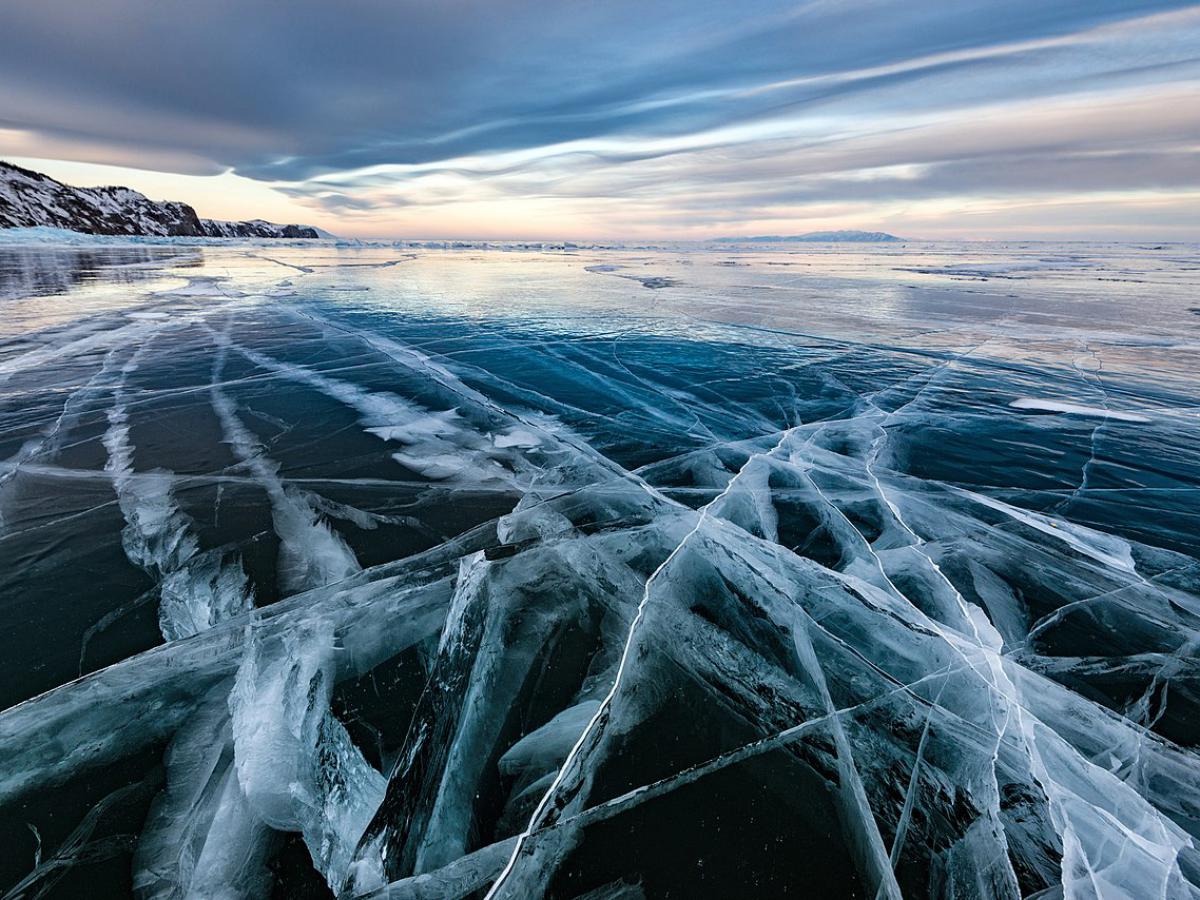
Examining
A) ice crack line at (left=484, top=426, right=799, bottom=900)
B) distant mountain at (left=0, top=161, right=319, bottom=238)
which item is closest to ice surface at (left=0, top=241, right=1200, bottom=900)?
ice crack line at (left=484, top=426, right=799, bottom=900)

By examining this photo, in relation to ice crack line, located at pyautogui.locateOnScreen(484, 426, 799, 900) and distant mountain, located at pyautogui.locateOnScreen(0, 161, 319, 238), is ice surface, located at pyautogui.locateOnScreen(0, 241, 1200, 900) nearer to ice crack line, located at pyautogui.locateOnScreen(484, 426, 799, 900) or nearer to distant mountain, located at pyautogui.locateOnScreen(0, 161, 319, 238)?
ice crack line, located at pyautogui.locateOnScreen(484, 426, 799, 900)

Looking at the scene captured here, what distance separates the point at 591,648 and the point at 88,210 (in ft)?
360

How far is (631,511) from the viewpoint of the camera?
370 cm

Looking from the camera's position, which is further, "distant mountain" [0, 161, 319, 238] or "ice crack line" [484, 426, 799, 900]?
"distant mountain" [0, 161, 319, 238]

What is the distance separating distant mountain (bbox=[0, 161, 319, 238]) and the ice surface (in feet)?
259

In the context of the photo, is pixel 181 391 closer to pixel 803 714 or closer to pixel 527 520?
pixel 527 520

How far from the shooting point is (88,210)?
74.1 m

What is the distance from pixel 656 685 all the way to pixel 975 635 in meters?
1.77

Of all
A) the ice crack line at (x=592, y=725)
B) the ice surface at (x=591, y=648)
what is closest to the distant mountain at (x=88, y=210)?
the ice surface at (x=591, y=648)

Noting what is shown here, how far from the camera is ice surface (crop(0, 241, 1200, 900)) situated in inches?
66.2

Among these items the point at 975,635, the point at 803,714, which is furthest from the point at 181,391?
the point at 975,635

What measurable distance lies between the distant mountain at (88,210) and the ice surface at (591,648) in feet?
259

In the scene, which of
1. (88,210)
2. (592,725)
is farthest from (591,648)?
(88,210)

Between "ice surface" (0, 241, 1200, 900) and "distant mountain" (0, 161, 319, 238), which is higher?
"distant mountain" (0, 161, 319, 238)
